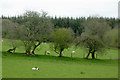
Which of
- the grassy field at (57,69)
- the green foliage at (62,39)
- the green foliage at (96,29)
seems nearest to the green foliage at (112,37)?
the green foliage at (96,29)

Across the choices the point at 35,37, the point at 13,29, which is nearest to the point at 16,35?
the point at 13,29

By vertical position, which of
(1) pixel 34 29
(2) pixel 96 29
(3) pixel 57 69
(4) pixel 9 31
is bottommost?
(3) pixel 57 69

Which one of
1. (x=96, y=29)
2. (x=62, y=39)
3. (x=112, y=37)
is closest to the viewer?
(x=112, y=37)

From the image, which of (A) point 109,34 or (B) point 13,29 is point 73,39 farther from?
(A) point 109,34

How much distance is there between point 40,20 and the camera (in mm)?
40188

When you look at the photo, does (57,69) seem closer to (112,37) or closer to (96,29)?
(96,29)

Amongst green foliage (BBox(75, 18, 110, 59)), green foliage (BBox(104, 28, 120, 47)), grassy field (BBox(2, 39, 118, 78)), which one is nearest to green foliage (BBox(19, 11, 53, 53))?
grassy field (BBox(2, 39, 118, 78))

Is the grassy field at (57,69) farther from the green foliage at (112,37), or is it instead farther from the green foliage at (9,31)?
the green foliage at (9,31)

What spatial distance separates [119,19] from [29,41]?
36121 millimetres

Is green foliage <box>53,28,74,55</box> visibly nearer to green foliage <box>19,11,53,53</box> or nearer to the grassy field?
green foliage <box>19,11,53,53</box>

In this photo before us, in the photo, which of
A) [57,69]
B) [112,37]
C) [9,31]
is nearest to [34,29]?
[9,31]

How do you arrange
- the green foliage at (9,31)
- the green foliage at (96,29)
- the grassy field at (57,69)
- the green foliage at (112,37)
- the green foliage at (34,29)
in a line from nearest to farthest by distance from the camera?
the green foliage at (112,37) < the green foliage at (96,29) < the grassy field at (57,69) < the green foliage at (34,29) < the green foliage at (9,31)

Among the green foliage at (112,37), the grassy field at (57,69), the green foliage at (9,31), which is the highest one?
the green foliage at (9,31)

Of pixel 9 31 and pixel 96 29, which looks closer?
pixel 96 29
